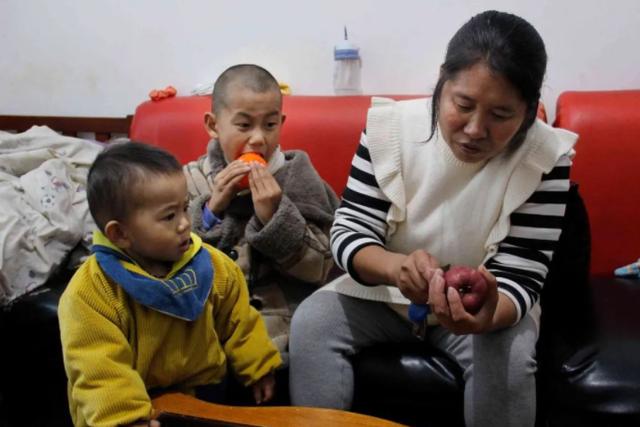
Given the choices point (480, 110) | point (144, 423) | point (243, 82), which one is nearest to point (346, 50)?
point (243, 82)

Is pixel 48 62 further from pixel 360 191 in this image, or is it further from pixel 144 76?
pixel 360 191

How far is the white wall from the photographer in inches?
69.4

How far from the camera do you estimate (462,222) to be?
112 centimetres

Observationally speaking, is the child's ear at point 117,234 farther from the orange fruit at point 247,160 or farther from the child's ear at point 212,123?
the child's ear at point 212,123

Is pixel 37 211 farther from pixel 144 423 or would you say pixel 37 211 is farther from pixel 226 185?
pixel 144 423

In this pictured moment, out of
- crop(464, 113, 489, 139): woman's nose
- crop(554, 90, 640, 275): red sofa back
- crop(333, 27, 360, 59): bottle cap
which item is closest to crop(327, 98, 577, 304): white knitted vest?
crop(464, 113, 489, 139): woman's nose

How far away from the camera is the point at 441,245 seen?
1146 mm

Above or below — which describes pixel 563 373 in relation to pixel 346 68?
below

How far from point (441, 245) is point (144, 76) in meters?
1.57

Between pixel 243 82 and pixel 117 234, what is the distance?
520mm

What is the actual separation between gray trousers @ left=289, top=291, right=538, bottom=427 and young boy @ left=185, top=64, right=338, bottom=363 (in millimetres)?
114

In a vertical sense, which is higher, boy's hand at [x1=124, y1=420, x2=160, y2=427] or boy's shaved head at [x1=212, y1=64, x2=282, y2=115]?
boy's shaved head at [x1=212, y1=64, x2=282, y2=115]

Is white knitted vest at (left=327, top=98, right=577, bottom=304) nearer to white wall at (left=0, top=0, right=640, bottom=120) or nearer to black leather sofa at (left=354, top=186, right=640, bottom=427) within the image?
black leather sofa at (left=354, top=186, right=640, bottom=427)

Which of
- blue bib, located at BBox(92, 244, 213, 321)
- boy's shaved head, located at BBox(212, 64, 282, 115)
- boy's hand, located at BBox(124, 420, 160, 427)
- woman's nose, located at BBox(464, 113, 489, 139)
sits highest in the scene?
boy's shaved head, located at BBox(212, 64, 282, 115)
